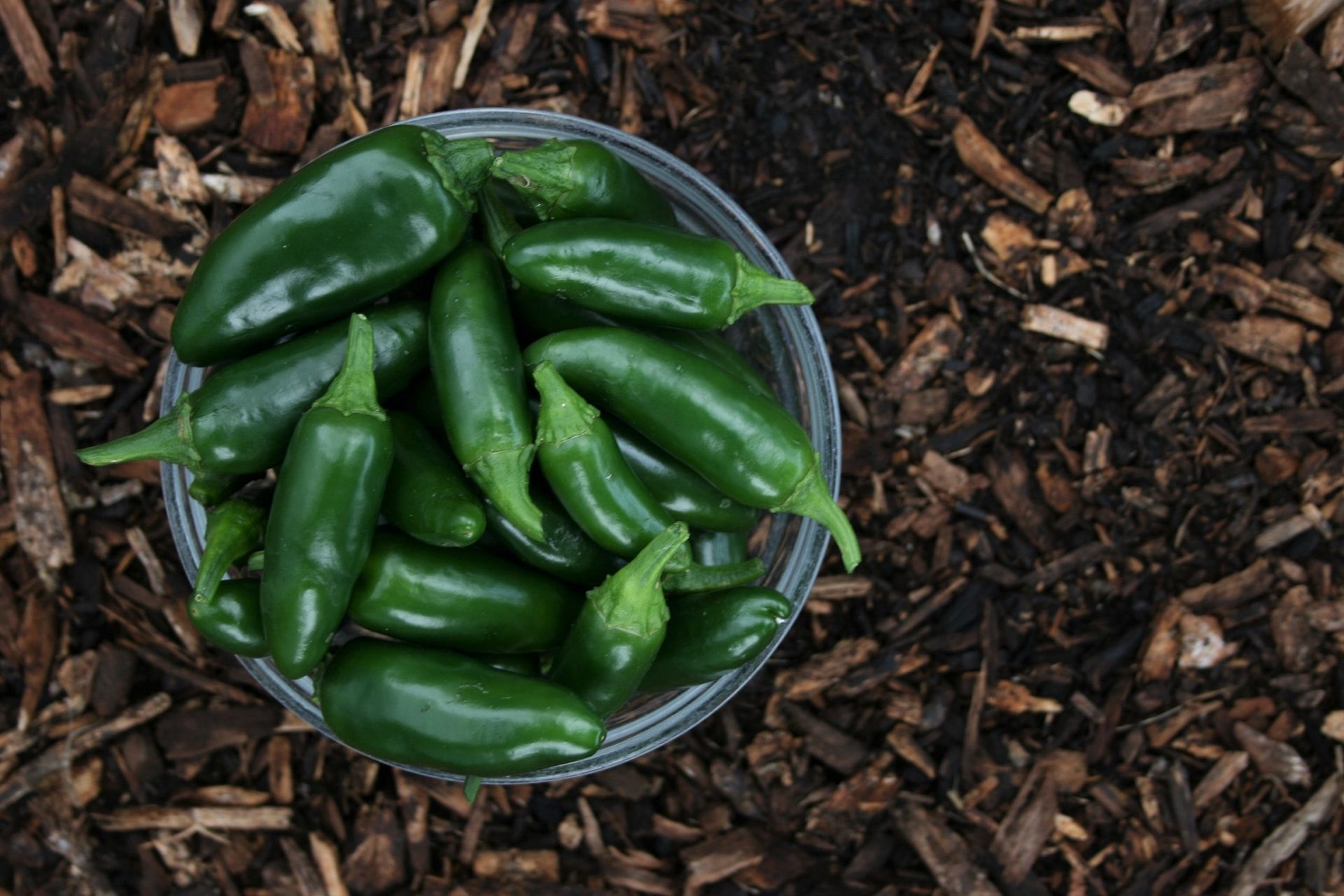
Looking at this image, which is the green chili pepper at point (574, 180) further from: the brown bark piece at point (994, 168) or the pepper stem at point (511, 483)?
the brown bark piece at point (994, 168)

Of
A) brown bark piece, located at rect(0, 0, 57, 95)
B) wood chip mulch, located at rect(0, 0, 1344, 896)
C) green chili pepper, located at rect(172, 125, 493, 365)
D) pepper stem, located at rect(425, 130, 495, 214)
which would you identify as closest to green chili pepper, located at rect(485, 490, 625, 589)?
green chili pepper, located at rect(172, 125, 493, 365)

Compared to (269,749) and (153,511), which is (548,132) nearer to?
(153,511)

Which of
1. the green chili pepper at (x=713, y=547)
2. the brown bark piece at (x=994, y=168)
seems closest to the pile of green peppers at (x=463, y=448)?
the green chili pepper at (x=713, y=547)

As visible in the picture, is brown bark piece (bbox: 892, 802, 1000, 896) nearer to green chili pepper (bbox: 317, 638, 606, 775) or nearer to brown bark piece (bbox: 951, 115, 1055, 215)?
green chili pepper (bbox: 317, 638, 606, 775)

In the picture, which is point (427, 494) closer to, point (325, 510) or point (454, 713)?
point (325, 510)

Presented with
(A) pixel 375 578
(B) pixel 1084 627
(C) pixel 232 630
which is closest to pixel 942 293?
(B) pixel 1084 627

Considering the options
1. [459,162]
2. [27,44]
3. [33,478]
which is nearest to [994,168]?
[459,162]
